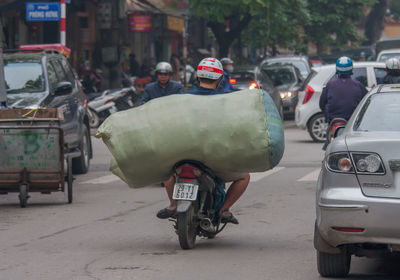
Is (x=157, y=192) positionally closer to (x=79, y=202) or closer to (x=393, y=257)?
(x=79, y=202)

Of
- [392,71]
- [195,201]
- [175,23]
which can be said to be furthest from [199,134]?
[175,23]

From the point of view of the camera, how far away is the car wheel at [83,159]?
51.6ft

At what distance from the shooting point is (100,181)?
14.8 meters

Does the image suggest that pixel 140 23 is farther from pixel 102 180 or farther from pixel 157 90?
pixel 157 90

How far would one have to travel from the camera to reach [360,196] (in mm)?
6625

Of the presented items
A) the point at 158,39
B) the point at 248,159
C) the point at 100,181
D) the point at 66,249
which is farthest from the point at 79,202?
the point at 158,39

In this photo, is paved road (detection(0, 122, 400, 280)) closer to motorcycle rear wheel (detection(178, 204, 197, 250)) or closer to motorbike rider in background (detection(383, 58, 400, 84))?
motorcycle rear wheel (detection(178, 204, 197, 250))

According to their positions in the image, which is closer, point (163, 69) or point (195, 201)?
point (195, 201)

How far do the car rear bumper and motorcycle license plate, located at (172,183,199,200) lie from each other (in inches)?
65.8

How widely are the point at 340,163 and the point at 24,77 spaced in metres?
8.42

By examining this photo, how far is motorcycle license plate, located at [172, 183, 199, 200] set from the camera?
8.23 m

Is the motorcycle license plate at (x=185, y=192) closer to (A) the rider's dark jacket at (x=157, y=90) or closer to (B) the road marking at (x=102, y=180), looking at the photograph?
(A) the rider's dark jacket at (x=157, y=90)

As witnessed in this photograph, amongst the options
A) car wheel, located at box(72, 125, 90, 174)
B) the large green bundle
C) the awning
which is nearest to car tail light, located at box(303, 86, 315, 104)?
car wheel, located at box(72, 125, 90, 174)

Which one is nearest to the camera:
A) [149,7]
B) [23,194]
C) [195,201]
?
[195,201]
